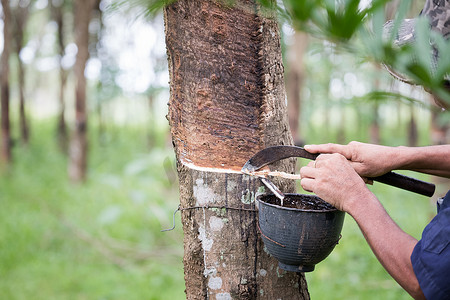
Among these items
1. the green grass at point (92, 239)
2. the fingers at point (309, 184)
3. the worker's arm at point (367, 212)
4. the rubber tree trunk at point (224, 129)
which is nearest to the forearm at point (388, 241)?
the worker's arm at point (367, 212)

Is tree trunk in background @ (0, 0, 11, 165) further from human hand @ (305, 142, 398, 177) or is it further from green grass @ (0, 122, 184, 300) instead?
human hand @ (305, 142, 398, 177)

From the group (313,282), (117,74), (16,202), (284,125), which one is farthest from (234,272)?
(117,74)

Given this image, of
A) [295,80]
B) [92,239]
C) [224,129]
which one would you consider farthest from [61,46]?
[224,129]

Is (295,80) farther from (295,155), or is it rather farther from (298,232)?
(298,232)

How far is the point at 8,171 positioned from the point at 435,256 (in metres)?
7.22

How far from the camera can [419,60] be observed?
366 mm

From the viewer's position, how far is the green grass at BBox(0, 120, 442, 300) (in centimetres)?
345

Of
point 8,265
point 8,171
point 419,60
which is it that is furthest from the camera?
point 8,171

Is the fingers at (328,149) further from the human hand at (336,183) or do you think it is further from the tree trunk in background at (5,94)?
the tree trunk in background at (5,94)

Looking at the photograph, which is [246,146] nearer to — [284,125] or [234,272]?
[284,125]

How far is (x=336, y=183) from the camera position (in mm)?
1207

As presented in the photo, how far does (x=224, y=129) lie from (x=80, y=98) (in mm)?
5855

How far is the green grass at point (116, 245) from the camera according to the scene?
3.45m

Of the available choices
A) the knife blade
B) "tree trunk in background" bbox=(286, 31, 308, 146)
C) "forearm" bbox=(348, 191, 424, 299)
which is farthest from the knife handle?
"tree trunk in background" bbox=(286, 31, 308, 146)
